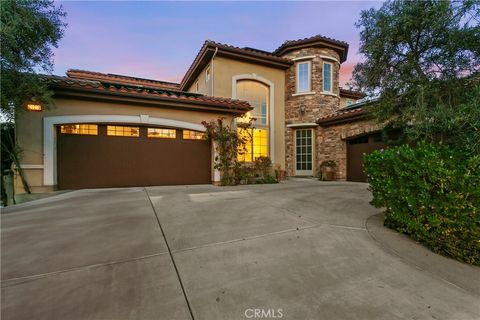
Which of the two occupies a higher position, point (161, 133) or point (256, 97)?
point (256, 97)

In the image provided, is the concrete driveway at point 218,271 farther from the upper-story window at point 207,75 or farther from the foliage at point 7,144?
the upper-story window at point 207,75

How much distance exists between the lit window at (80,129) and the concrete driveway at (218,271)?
149 inches

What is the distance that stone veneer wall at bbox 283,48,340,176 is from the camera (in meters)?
11.6

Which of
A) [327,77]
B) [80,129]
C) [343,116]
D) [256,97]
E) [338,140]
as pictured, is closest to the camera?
[80,129]

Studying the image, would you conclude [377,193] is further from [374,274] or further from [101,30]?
[101,30]

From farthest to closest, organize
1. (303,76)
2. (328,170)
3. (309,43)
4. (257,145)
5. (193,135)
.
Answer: (303,76) < (309,43) < (257,145) < (328,170) < (193,135)

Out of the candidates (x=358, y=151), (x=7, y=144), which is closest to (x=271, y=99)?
(x=358, y=151)

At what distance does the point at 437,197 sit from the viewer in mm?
2762

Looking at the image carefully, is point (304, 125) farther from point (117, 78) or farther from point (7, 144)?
point (117, 78)

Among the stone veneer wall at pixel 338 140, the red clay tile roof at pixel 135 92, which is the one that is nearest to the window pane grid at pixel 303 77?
the stone veneer wall at pixel 338 140

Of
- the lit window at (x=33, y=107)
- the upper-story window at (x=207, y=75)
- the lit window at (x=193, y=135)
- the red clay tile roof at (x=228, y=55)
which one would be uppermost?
the red clay tile roof at (x=228, y=55)

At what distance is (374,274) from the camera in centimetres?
217

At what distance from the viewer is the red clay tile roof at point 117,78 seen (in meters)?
12.5

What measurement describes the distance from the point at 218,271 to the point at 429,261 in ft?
8.60
